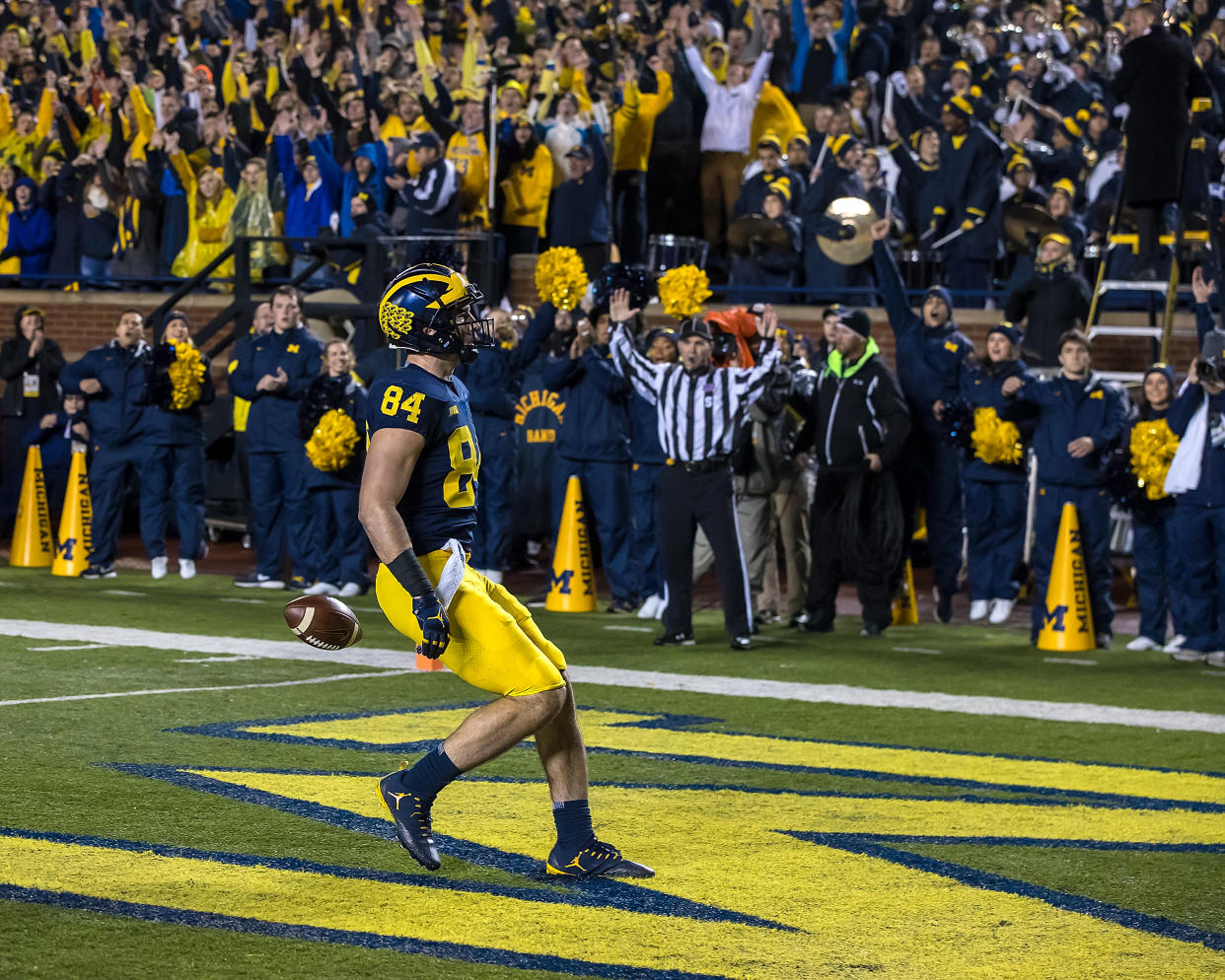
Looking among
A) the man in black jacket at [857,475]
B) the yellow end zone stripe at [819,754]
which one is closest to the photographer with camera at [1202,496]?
the man in black jacket at [857,475]

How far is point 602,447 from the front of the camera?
1388 cm

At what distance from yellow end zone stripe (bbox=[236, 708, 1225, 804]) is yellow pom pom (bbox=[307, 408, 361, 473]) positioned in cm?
515

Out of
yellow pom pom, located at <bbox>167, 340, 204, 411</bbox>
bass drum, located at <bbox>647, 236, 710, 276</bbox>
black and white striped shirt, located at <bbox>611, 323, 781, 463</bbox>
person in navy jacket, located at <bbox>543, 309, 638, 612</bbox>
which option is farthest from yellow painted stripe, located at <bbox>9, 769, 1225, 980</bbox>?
bass drum, located at <bbox>647, 236, 710, 276</bbox>

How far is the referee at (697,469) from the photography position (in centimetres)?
1167

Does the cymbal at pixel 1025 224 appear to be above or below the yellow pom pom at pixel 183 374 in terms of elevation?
above

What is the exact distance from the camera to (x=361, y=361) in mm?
16203

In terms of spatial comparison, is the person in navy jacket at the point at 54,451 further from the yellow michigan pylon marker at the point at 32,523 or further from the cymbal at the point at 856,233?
the cymbal at the point at 856,233

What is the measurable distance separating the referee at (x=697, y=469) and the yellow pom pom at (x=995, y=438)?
76.9 inches

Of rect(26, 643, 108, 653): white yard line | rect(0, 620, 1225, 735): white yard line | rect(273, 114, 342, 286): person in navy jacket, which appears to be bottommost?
rect(0, 620, 1225, 735): white yard line

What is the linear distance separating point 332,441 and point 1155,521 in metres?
5.73

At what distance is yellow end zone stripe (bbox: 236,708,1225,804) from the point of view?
776 cm

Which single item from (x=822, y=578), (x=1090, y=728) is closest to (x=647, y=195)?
(x=822, y=578)

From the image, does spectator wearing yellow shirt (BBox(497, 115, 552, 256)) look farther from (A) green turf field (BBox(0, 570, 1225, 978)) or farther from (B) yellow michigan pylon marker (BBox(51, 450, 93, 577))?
(A) green turf field (BBox(0, 570, 1225, 978))

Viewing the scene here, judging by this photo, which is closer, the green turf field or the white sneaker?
the green turf field
